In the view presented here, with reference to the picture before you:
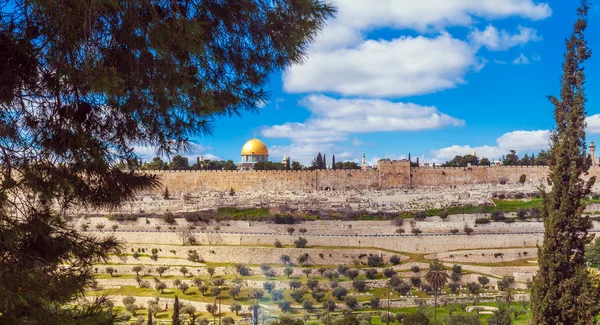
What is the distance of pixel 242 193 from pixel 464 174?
1759 centimetres

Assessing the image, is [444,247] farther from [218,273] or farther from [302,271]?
[218,273]

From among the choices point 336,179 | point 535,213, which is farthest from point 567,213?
point 336,179

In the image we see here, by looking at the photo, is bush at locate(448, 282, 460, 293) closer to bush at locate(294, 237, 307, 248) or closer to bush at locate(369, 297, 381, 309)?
bush at locate(369, 297, 381, 309)

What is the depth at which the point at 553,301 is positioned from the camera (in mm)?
8484

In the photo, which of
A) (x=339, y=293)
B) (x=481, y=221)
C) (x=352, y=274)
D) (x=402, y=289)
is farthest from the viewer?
(x=481, y=221)

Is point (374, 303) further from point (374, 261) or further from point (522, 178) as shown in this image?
point (522, 178)

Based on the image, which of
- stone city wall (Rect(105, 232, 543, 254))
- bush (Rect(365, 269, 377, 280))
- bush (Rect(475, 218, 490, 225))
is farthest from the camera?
bush (Rect(475, 218, 490, 225))

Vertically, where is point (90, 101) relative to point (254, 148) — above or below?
below

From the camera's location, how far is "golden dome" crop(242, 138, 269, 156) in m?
47.4

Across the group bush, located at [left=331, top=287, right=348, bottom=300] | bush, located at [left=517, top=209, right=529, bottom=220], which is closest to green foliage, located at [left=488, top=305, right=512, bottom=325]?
bush, located at [left=331, top=287, right=348, bottom=300]

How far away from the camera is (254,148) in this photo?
1870 inches

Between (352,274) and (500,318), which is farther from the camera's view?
(352,274)

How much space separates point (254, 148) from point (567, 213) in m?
39.6

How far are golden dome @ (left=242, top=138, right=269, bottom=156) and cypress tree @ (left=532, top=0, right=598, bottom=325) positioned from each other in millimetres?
39114
